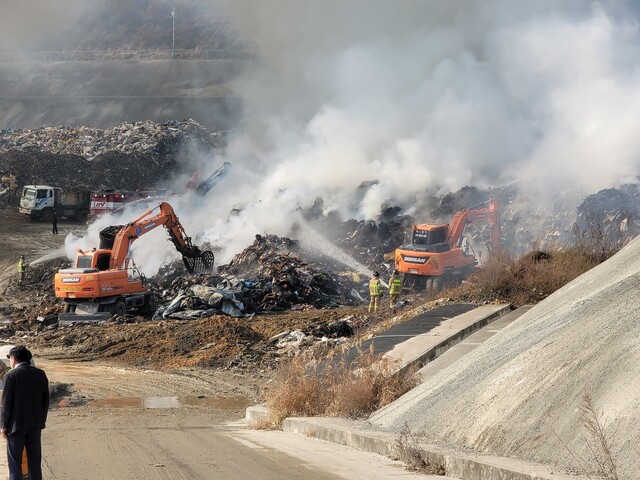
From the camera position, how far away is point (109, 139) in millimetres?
67062

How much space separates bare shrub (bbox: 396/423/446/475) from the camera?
Result: 938cm

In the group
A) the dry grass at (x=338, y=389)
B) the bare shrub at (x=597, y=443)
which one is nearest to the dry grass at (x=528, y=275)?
the dry grass at (x=338, y=389)

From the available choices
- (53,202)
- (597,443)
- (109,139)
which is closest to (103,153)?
(109,139)

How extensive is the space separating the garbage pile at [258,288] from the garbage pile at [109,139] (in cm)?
2906

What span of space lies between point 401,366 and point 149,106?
6944 centimetres

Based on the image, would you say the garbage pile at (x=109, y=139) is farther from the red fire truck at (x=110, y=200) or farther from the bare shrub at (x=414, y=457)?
the bare shrub at (x=414, y=457)

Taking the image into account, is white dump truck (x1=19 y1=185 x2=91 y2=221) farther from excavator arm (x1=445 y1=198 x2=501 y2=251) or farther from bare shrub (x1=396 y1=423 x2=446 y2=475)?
bare shrub (x1=396 y1=423 x2=446 y2=475)

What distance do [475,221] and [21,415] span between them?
1054 inches

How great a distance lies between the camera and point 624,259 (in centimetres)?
1351

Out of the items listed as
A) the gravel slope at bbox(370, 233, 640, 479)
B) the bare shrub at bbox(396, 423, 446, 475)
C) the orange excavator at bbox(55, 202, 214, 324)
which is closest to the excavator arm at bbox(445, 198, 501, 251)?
the orange excavator at bbox(55, 202, 214, 324)

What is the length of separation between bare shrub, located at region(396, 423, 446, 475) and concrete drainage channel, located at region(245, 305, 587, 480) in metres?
0.04

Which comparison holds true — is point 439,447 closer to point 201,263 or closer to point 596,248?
point 596,248

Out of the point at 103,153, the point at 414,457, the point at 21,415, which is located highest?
the point at 103,153

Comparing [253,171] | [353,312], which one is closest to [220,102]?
[253,171]
